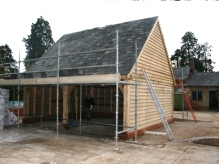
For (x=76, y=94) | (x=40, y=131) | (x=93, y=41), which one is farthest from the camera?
(x=76, y=94)

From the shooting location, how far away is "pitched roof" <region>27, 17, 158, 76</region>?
36.6 ft

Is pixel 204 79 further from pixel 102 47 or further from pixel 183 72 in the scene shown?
pixel 102 47

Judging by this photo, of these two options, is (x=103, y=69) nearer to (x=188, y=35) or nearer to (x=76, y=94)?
(x=76, y=94)

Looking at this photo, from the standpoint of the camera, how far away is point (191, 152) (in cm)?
791

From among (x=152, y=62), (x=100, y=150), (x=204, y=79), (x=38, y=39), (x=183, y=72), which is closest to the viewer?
(x=100, y=150)

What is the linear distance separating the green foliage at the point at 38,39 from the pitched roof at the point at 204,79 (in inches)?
1751

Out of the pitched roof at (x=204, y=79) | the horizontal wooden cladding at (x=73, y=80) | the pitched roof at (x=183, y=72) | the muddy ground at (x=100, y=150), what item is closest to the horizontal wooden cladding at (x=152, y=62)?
the horizontal wooden cladding at (x=73, y=80)

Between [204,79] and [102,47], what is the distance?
22035 mm

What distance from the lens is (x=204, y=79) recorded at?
3014 cm

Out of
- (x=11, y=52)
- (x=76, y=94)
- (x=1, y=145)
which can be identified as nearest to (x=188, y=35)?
(x=11, y=52)

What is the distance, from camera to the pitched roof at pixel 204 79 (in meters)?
28.8

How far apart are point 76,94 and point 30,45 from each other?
2018 inches

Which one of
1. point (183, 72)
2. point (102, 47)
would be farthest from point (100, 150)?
point (183, 72)

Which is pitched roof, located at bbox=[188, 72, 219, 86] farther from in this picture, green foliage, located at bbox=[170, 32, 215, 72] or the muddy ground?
green foliage, located at bbox=[170, 32, 215, 72]
